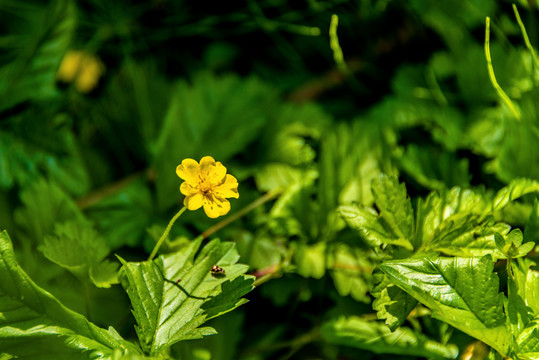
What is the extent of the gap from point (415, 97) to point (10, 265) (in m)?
1.03

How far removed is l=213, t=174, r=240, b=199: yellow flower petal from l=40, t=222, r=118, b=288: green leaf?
0.76 feet

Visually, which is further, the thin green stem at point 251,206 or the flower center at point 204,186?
the thin green stem at point 251,206

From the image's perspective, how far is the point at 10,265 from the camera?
711mm

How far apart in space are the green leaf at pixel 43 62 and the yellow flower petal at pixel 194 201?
24.3 inches

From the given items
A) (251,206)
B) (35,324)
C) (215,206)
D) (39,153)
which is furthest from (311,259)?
(39,153)

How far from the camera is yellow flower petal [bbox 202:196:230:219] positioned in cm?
76

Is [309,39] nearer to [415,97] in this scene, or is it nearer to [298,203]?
[415,97]

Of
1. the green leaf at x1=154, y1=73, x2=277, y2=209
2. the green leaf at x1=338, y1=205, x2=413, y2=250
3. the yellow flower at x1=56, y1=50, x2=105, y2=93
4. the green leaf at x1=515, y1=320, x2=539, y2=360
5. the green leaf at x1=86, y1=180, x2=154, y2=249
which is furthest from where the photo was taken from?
the yellow flower at x1=56, y1=50, x2=105, y2=93

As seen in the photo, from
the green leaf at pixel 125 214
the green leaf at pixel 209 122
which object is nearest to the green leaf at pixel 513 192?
the green leaf at pixel 209 122

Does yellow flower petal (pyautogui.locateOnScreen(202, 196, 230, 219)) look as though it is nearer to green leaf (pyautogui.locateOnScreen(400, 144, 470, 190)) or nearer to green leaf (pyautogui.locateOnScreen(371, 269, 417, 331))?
green leaf (pyautogui.locateOnScreen(371, 269, 417, 331))

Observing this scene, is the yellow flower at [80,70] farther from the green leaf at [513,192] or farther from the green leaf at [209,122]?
the green leaf at [513,192]

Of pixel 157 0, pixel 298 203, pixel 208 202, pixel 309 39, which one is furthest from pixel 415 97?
pixel 157 0

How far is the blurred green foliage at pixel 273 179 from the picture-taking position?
2.36 ft

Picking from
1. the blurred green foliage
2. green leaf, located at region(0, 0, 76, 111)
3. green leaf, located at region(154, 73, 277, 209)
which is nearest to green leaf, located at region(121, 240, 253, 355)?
the blurred green foliage
